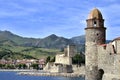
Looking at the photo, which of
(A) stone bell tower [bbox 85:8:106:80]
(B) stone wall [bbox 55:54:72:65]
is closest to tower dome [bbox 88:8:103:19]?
(A) stone bell tower [bbox 85:8:106:80]

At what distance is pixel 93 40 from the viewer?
36.2 meters

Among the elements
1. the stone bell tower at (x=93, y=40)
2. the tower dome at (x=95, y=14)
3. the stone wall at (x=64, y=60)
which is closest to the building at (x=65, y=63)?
the stone wall at (x=64, y=60)

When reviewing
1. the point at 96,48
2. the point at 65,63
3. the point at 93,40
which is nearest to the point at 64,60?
the point at 65,63

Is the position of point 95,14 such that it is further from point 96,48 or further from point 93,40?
point 96,48

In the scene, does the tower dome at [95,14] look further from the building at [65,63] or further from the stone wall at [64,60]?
the stone wall at [64,60]

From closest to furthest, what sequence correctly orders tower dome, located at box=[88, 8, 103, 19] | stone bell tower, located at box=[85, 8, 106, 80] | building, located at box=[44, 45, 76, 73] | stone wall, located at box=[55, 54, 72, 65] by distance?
stone bell tower, located at box=[85, 8, 106, 80] → tower dome, located at box=[88, 8, 103, 19] → building, located at box=[44, 45, 76, 73] → stone wall, located at box=[55, 54, 72, 65]

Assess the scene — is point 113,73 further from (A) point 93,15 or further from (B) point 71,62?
(B) point 71,62

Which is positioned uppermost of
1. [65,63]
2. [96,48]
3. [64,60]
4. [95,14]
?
[95,14]

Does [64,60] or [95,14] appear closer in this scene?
[95,14]

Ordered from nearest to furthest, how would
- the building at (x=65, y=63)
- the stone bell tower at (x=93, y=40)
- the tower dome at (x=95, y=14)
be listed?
the stone bell tower at (x=93, y=40) → the tower dome at (x=95, y=14) → the building at (x=65, y=63)

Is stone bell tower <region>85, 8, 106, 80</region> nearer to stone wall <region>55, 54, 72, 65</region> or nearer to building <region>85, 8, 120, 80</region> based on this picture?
building <region>85, 8, 120, 80</region>

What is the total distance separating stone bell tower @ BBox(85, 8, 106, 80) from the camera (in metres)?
36.1

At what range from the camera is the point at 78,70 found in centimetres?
8219

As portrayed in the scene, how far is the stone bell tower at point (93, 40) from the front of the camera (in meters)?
36.1
